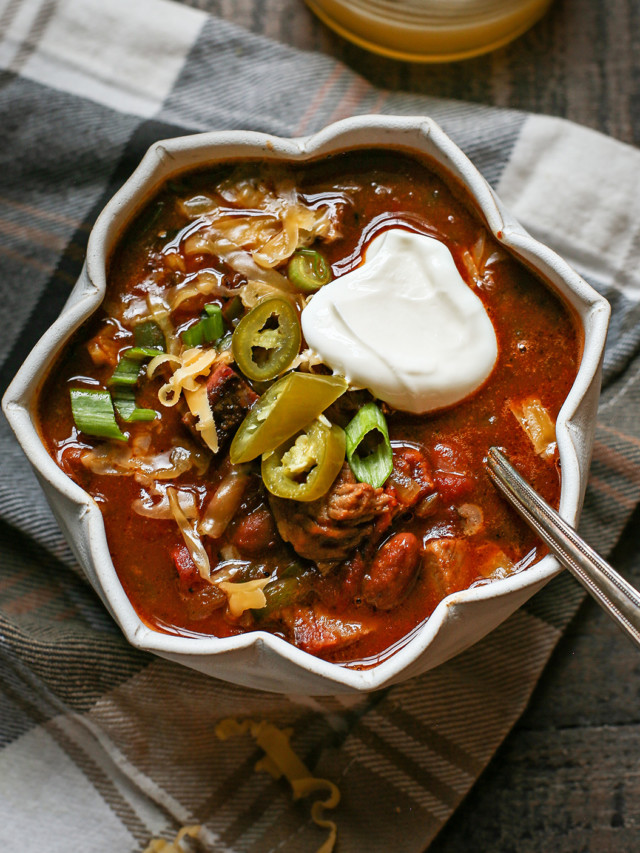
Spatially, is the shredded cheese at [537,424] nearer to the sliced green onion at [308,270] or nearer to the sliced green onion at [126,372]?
the sliced green onion at [308,270]

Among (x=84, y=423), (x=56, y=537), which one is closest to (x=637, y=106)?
(x=84, y=423)

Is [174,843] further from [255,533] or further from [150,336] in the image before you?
[150,336]

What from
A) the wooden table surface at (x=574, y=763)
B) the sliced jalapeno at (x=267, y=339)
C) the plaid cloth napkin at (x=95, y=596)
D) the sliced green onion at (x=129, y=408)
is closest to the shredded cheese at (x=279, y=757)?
the plaid cloth napkin at (x=95, y=596)

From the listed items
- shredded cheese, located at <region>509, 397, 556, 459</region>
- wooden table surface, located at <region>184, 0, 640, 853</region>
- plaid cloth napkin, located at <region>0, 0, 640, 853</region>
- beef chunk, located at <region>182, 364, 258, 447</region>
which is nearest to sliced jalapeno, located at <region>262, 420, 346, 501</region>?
beef chunk, located at <region>182, 364, 258, 447</region>

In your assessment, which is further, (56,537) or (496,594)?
(56,537)

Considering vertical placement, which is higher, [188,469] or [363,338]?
[363,338]

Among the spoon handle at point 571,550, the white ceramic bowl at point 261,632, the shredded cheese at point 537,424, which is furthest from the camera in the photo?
the shredded cheese at point 537,424

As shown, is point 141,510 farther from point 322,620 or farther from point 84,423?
point 322,620
